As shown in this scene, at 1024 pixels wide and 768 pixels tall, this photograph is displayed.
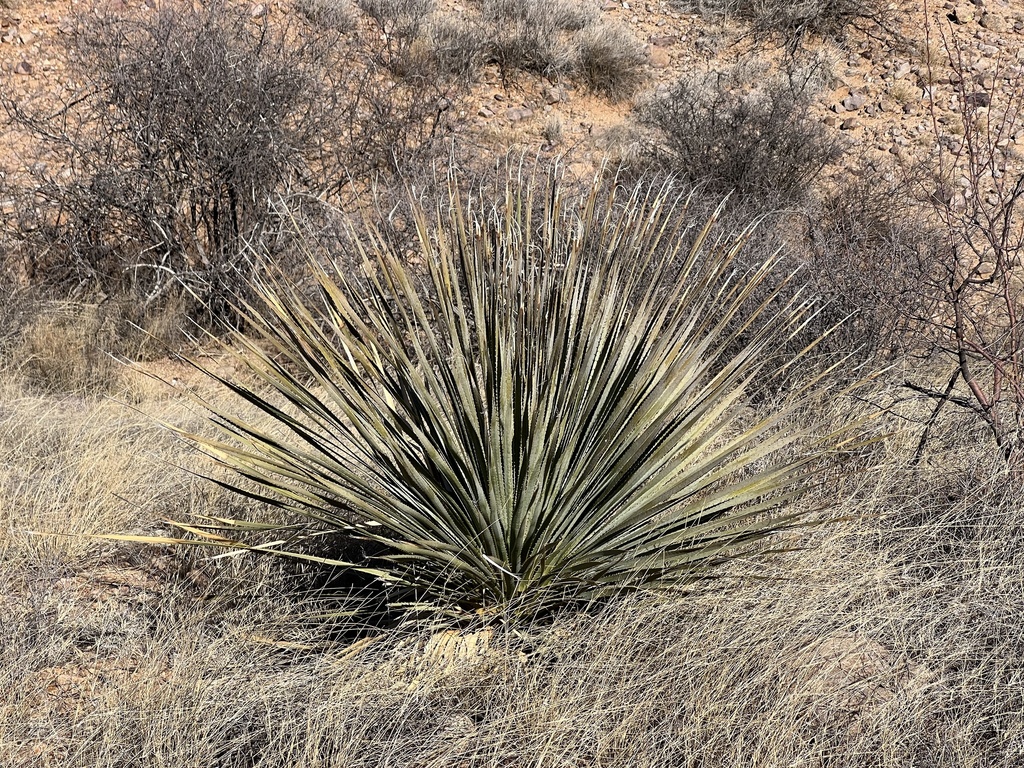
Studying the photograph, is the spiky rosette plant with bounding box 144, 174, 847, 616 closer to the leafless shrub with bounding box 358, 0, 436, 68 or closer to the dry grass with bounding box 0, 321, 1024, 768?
the dry grass with bounding box 0, 321, 1024, 768

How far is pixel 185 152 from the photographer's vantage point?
7.10 meters

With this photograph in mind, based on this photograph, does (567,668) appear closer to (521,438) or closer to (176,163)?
(521,438)

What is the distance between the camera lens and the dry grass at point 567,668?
2.45 metres

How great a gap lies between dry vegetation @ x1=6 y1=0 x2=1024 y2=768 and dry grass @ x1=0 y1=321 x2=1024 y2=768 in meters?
0.01

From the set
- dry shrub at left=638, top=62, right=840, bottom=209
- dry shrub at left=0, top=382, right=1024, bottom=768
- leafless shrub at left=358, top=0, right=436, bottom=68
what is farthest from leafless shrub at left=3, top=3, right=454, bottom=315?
dry shrub at left=0, top=382, right=1024, bottom=768

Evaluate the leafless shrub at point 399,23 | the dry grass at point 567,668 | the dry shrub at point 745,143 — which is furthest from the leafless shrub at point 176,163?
the dry grass at point 567,668

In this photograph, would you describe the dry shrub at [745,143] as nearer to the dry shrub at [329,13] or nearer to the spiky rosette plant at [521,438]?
the dry shrub at [329,13]

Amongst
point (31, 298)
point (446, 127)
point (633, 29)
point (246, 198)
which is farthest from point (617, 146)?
point (31, 298)

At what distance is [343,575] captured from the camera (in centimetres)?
341

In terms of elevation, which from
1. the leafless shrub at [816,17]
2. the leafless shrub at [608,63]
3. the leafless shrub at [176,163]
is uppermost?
the leafless shrub at [816,17]

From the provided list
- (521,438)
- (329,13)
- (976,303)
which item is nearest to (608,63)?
(329,13)

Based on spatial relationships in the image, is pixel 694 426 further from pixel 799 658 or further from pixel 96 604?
pixel 96 604

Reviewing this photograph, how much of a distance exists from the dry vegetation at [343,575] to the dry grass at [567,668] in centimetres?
1

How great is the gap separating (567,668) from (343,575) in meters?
1.08
